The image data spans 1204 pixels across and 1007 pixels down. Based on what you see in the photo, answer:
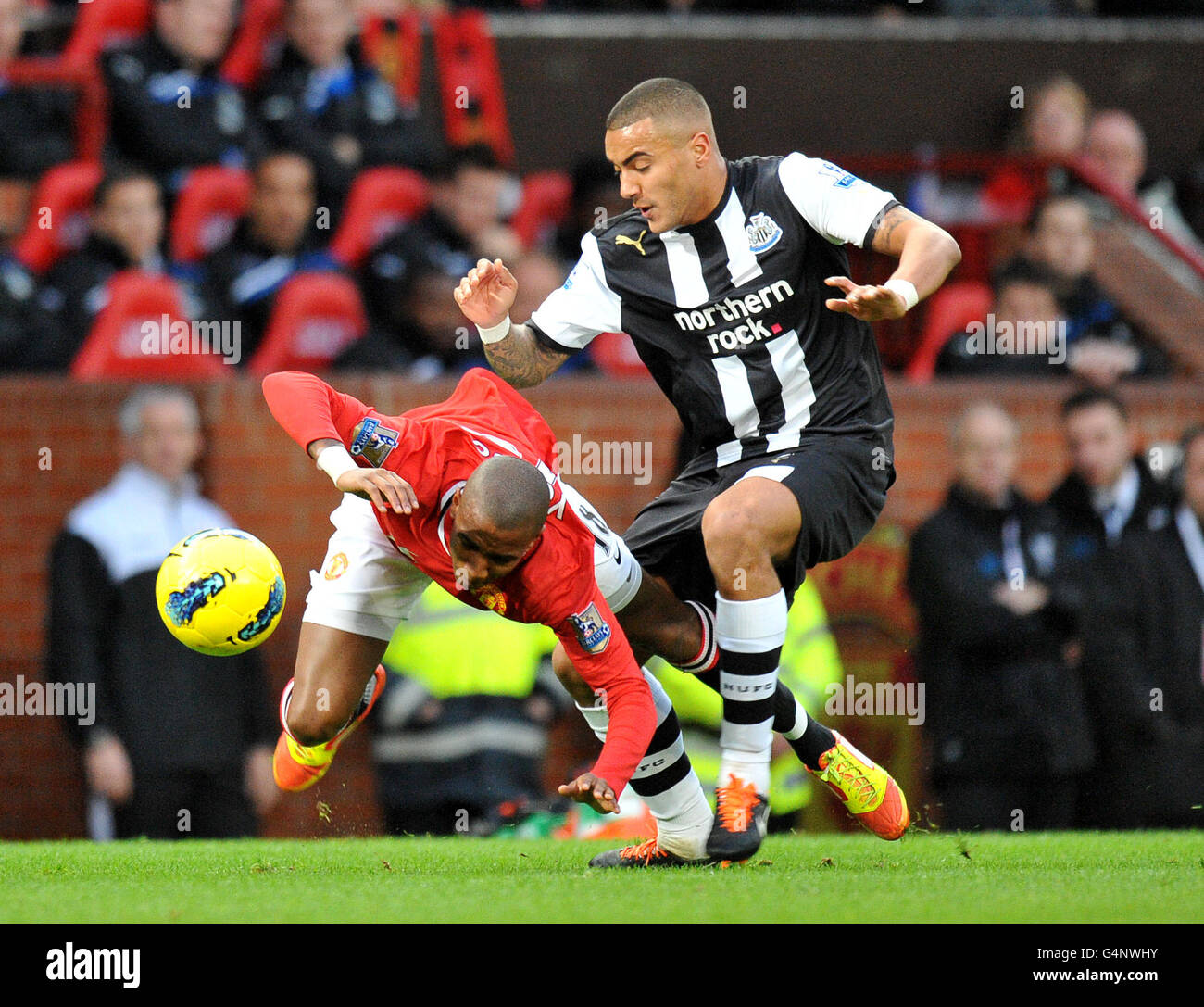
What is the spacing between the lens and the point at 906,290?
179 inches

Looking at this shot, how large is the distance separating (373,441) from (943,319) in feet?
16.4

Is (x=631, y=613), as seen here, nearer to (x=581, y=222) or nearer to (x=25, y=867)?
(x=25, y=867)

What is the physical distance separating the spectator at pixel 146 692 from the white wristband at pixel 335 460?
321 cm

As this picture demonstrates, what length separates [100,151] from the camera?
8969 mm

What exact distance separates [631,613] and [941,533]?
301 cm

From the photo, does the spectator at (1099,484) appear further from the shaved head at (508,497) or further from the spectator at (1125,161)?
the shaved head at (508,497)

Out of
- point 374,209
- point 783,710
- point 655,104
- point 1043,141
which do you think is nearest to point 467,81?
point 374,209

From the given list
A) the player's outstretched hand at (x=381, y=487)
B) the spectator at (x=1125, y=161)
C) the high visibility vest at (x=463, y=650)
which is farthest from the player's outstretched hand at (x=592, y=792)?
the spectator at (x=1125, y=161)

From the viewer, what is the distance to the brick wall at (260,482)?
7.83m

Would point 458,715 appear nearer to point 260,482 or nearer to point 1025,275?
point 260,482

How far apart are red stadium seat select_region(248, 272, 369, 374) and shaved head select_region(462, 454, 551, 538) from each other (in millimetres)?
4207

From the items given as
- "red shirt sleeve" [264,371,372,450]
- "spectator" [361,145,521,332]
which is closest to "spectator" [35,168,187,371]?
"spectator" [361,145,521,332]

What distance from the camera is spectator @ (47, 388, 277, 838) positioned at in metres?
7.43

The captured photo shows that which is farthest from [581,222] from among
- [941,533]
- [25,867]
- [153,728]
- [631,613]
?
[25,867]
